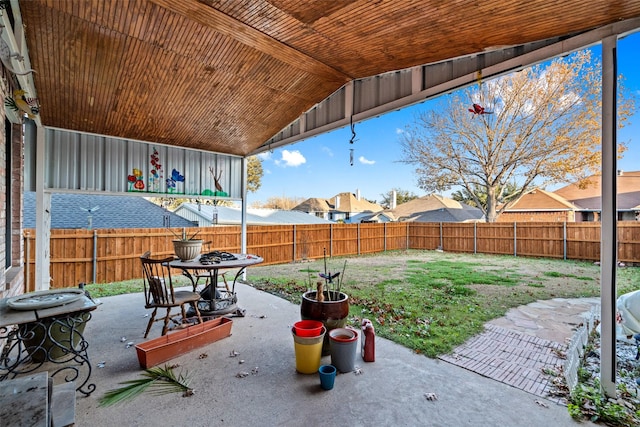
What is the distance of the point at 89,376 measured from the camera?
2.45 metres

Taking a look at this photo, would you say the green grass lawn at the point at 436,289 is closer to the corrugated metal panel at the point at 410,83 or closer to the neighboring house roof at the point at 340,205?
the corrugated metal panel at the point at 410,83

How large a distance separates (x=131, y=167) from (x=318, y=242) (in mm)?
6810

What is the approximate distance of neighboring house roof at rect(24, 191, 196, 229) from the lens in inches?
330

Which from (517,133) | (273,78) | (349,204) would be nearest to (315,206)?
(349,204)

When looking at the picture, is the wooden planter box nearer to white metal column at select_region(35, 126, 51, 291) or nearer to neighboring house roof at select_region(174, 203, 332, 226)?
white metal column at select_region(35, 126, 51, 291)

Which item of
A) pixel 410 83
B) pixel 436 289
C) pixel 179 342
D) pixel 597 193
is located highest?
pixel 410 83

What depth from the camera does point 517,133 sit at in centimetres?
1291

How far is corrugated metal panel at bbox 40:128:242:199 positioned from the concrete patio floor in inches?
105

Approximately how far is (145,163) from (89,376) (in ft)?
12.3

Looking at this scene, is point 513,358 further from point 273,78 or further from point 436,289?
point 273,78

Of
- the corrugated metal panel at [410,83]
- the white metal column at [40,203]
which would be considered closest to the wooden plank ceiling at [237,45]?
the corrugated metal panel at [410,83]

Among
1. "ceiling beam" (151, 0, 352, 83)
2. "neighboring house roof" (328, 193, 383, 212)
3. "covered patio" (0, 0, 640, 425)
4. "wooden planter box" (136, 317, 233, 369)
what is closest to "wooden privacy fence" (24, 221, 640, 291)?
"wooden planter box" (136, 317, 233, 369)

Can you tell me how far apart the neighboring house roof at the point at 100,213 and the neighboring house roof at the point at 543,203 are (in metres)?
17.5

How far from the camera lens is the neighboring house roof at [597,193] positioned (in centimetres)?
1333
